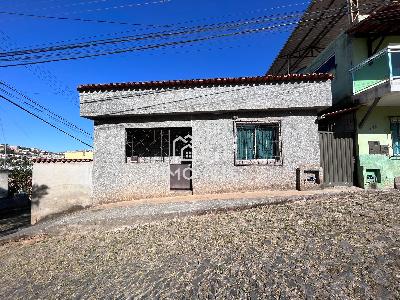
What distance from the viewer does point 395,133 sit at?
37.4ft

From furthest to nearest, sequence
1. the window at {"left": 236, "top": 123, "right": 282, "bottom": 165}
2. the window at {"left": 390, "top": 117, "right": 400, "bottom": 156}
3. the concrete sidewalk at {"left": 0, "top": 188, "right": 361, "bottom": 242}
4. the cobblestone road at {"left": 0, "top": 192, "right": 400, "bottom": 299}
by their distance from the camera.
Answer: the window at {"left": 390, "top": 117, "right": 400, "bottom": 156}
the window at {"left": 236, "top": 123, "right": 282, "bottom": 165}
the concrete sidewalk at {"left": 0, "top": 188, "right": 361, "bottom": 242}
the cobblestone road at {"left": 0, "top": 192, "right": 400, "bottom": 299}

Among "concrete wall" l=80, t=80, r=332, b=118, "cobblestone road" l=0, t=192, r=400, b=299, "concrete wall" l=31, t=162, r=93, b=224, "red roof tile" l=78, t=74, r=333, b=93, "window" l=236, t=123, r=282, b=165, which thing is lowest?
"cobblestone road" l=0, t=192, r=400, b=299

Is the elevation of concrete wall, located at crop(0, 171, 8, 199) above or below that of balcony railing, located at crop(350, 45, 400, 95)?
below

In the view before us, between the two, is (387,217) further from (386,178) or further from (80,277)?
(80,277)

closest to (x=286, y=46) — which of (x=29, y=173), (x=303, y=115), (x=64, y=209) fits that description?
(x=303, y=115)

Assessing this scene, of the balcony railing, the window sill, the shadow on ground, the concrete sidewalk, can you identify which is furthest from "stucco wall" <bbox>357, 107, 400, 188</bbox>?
the shadow on ground

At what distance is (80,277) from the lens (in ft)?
18.9

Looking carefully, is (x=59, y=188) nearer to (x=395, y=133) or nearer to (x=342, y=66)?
(x=342, y=66)

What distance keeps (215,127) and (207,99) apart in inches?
38.9

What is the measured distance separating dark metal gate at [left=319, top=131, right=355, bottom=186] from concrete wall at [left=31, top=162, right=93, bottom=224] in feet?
26.6

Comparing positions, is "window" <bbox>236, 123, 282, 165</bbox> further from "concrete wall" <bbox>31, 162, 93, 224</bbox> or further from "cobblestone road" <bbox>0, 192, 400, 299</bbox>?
"concrete wall" <bbox>31, 162, 93, 224</bbox>

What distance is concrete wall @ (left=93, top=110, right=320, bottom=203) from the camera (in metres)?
10.9

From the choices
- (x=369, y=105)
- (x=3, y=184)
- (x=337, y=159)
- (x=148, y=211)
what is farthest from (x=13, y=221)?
(x=369, y=105)

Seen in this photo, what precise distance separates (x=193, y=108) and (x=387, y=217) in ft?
21.2
